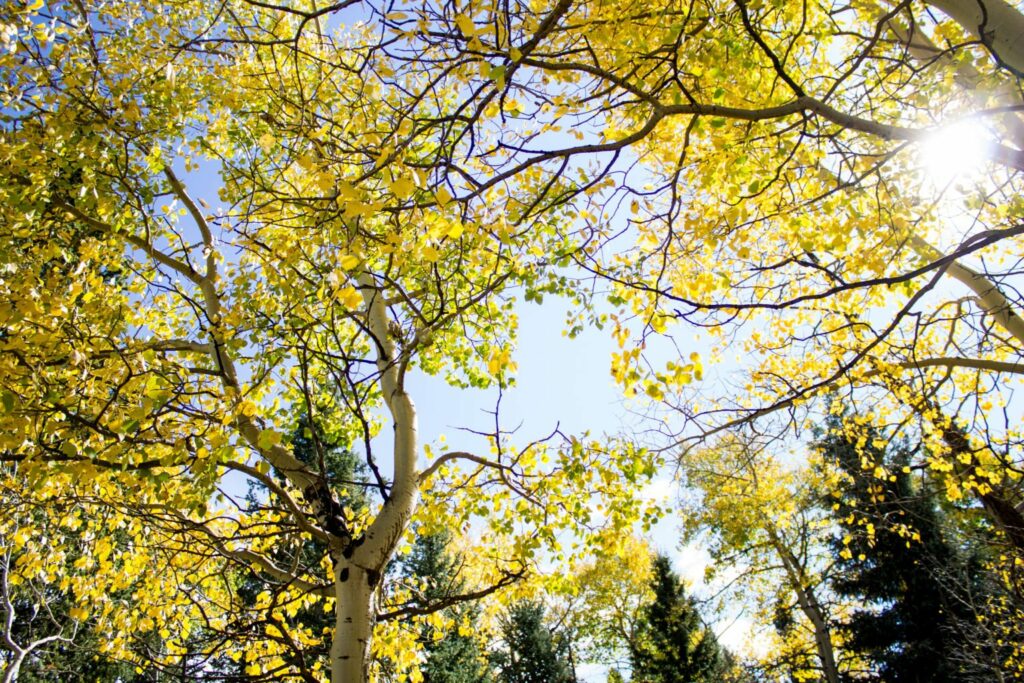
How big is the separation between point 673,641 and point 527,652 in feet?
16.9

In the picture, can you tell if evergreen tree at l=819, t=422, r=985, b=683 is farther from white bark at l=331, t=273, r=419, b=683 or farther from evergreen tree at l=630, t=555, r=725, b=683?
white bark at l=331, t=273, r=419, b=683

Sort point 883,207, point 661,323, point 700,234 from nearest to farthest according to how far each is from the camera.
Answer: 1. point 661,323
2. point 700,234
3. point 883,207

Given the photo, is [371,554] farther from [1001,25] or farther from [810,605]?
[810,605]

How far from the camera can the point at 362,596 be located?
3.33 m

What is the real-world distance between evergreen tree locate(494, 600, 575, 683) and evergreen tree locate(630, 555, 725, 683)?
3.67 m

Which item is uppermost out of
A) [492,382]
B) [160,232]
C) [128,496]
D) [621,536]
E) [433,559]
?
[433,559]

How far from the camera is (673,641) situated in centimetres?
1625

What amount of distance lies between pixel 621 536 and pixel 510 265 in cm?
257

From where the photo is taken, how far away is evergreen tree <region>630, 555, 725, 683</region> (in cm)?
1588

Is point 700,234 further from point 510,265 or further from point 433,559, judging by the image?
point 433,559

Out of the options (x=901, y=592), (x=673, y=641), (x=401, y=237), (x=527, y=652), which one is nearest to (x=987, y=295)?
(x=401, y=237)

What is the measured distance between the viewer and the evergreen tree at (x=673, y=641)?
52.1ft

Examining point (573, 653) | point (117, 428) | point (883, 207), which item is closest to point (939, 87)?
point (883, 207)

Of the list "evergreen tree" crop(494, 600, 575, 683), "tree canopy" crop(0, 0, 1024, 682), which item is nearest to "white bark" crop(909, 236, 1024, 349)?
"tree canopy" crop(0, 0, 1024, 682)
